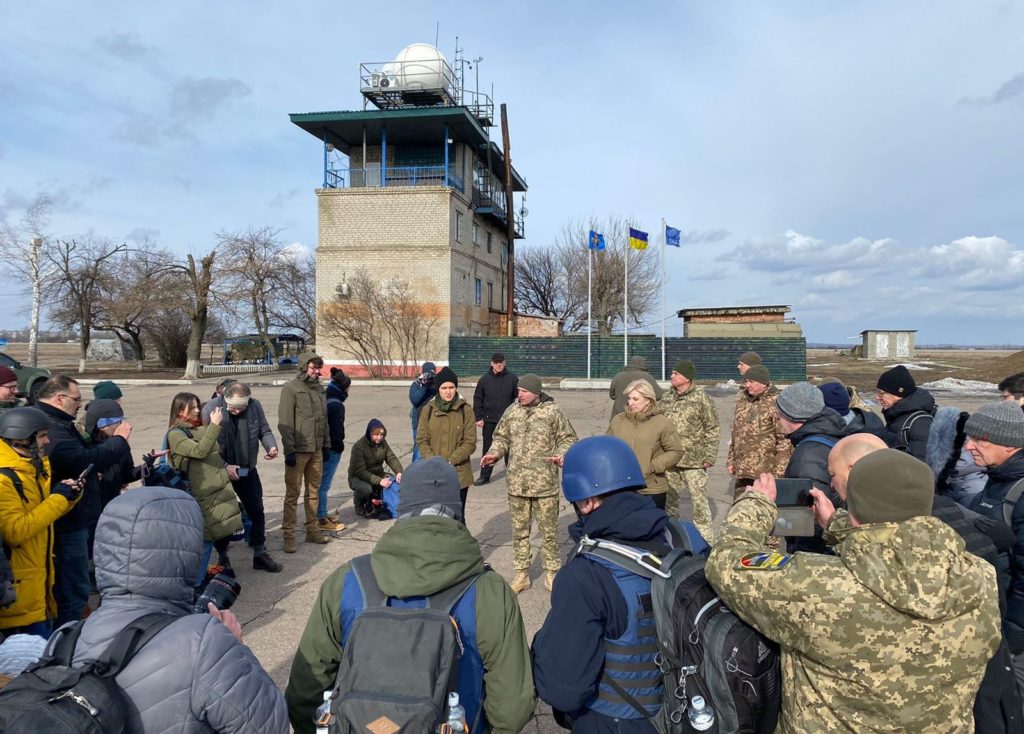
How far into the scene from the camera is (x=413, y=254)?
28859 millimetres

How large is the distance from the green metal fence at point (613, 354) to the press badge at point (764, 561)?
81.8 ft

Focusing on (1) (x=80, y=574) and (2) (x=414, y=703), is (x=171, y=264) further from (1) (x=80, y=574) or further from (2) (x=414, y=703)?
(2) (x=414, y=703)

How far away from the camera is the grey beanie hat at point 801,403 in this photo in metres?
3.94

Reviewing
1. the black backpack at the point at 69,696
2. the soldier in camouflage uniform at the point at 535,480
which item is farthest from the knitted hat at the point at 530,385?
the black backpack at the point at 69,696

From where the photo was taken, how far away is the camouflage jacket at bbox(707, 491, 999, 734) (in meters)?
1.62

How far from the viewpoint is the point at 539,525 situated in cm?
505

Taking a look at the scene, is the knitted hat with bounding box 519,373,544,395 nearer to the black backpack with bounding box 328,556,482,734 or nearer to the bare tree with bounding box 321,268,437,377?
the black backpack with bounding box 328,556,482,734

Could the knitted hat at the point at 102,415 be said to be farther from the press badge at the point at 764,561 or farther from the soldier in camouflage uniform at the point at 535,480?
the press badge at the point at 764,561

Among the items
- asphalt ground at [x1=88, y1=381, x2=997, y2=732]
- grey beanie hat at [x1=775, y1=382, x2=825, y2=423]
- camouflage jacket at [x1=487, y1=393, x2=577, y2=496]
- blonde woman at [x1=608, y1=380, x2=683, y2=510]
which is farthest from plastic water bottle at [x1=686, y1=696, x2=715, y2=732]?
camouflage jacket at [x1=487, y1=393, x2=577, y2=496]

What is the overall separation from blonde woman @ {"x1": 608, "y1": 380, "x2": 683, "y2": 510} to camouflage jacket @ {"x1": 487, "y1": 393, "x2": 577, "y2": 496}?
0.50m

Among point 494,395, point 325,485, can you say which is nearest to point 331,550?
point 325,485

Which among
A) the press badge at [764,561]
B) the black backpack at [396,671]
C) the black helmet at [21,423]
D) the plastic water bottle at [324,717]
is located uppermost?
the black helmet at [21,423]

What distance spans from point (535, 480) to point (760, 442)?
7.10ft

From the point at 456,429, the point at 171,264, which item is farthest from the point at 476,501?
the point at 171,264
